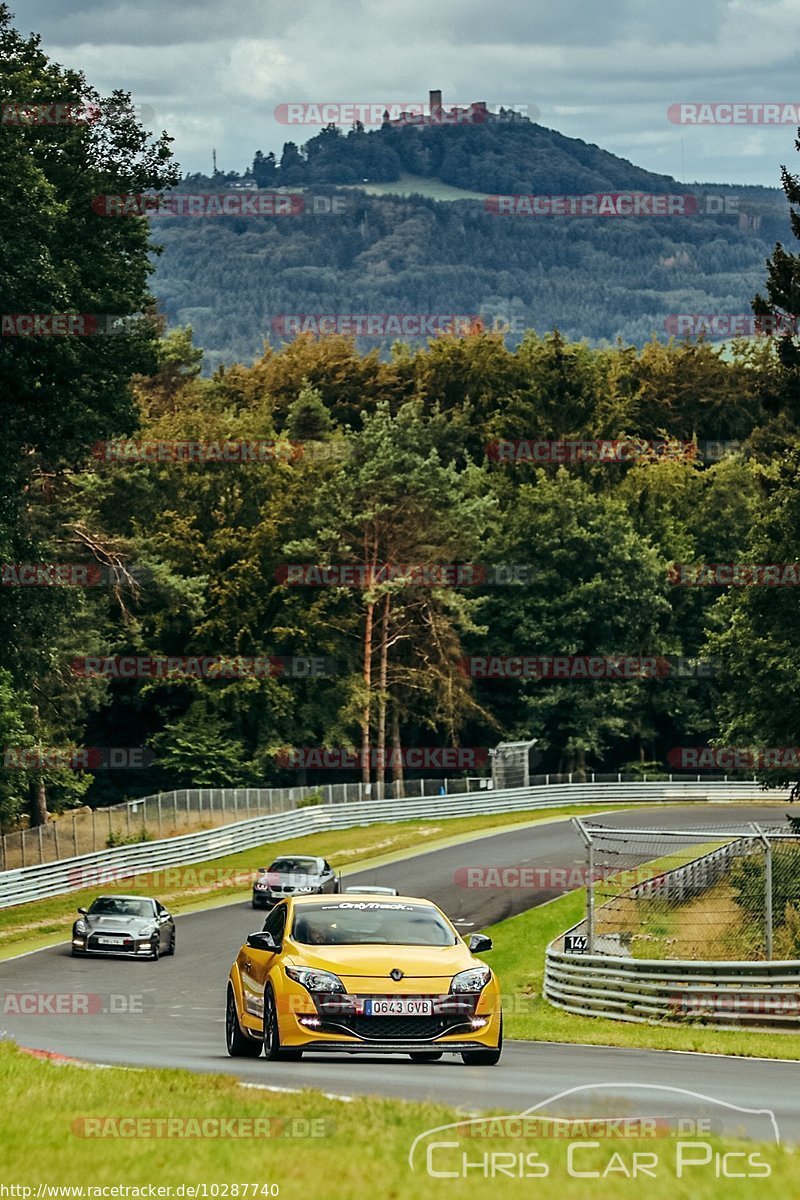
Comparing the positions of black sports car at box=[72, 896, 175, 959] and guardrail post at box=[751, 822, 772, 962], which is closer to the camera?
guardrail post at box=[751, 822, 772, 962]

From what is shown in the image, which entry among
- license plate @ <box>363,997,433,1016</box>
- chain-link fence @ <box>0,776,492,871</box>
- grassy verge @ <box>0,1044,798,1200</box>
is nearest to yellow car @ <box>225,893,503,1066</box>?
license plate @ <box>363,997,433,1016</box>

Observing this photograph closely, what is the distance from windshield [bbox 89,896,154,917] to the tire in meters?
23.4

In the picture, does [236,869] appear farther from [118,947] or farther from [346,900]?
[346,900]

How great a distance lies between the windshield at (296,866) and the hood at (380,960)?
3126 centimetres

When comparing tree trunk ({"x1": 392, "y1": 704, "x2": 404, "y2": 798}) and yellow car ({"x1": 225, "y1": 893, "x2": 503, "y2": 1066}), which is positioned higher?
yellow car ({"x1": 225, "y1": 893, "x2": 503, "y2": 1066})

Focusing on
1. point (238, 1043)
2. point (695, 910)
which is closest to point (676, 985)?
point (695, 910)

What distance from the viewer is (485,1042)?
52.2ft

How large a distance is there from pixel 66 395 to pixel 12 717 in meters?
10.1

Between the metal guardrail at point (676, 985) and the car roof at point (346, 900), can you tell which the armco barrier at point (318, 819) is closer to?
the metal guardrail at point (676, 985)

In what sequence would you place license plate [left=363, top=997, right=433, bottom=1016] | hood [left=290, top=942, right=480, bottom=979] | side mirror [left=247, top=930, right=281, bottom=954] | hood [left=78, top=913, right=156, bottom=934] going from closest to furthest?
license plate [left=363, top=997, right=433, bottom=1016] → hood [left=290, top=942, right=480, bottom=979] → side mirror [left=247, top=930, right=281, bottom=954] → hood [left=78, top=913, right=156, bottom=934]

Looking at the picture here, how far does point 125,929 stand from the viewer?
3869 centimetres

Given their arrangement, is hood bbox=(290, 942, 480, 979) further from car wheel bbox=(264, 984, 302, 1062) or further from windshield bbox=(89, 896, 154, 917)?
windshield bbox=(89, 896, 154, 917)

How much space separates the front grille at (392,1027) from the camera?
51.2 ft

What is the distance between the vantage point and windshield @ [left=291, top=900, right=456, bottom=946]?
16516mm
